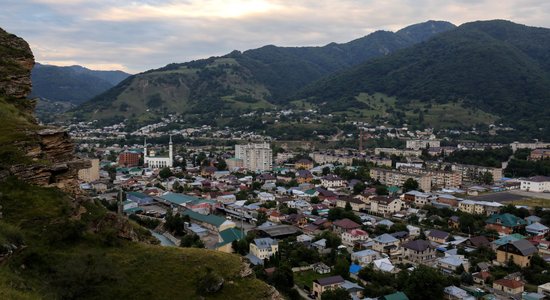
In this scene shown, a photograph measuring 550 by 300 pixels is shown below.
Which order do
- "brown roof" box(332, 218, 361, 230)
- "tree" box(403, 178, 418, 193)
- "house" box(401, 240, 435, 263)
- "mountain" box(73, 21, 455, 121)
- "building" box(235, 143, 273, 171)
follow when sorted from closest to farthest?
"house" box(401, 240, 435, 263)
"brown roof" box(332, 218, 361, 230)
"tree" box(403, 178, 418, 193)
"building" box(235, 143, 273, 171)
"mountain" box(73, 21, 455, 121)

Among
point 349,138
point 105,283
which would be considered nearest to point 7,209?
point 105,283

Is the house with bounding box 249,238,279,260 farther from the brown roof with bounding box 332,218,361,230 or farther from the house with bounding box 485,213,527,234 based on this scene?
the house with bounding box 485,213,527,234

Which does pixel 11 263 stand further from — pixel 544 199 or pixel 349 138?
pixel 349 138

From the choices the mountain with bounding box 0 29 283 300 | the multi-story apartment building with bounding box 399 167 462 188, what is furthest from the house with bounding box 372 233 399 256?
the multi-story apartment building with bounding box 399 167 462 188

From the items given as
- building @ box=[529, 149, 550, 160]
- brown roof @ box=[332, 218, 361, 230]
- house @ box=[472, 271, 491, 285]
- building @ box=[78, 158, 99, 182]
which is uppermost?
building @ box=[529, 149, 550, 160]

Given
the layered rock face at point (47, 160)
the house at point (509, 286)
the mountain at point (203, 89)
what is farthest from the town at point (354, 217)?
the mountain at point (203, 89)

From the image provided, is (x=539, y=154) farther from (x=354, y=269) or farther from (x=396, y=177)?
(x=354, y=269)

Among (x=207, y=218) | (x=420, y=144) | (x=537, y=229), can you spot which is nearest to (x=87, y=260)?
(x=207, y=218)

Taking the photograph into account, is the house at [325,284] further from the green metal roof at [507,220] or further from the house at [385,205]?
the house at [385,205]
